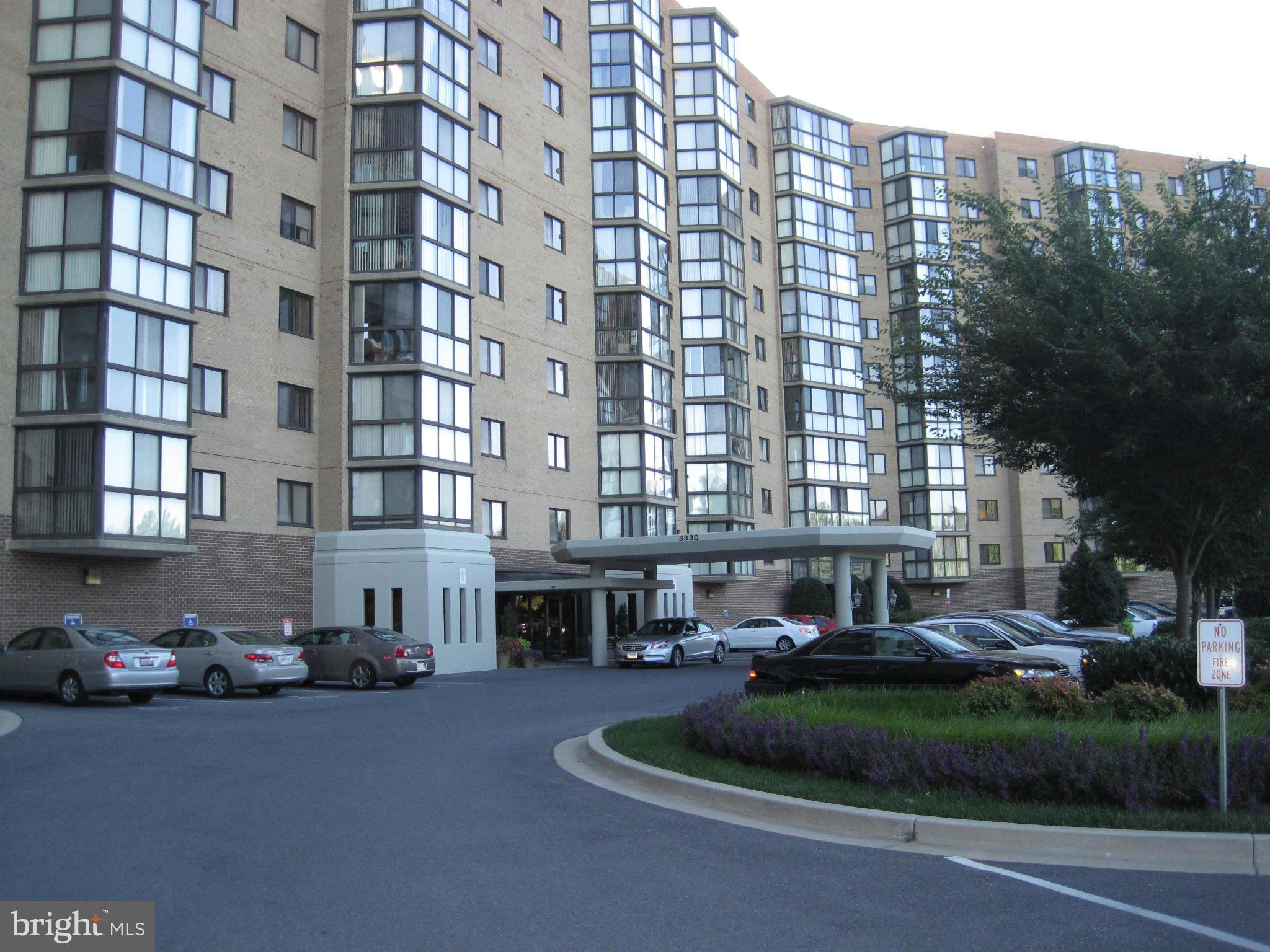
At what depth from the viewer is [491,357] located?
38375mm

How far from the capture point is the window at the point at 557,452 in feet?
134

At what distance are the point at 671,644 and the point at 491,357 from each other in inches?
444

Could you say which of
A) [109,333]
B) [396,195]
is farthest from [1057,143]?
[109,333]

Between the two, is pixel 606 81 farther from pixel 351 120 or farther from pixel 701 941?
pixel 701 941

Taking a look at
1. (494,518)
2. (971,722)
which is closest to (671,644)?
(494,518)

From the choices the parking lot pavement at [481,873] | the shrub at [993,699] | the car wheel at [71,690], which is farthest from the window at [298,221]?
the shrub at [993,699]

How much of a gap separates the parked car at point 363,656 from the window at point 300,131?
14.8 meters

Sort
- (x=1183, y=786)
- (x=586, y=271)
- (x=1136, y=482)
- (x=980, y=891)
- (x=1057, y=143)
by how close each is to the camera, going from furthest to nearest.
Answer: (x=1057, y=143) < (x=586, y=271) < (x=1136, y=482) < (x=1183, y=786) < (x=980, y=891)

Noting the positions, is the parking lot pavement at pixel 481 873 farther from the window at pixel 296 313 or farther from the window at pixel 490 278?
the window at pixel 490 278

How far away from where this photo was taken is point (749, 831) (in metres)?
8.96

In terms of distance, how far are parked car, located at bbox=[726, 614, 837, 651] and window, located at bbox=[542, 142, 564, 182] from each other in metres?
18.0

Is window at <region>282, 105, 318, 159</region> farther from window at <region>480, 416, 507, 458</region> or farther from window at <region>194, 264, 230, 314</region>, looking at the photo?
window at <region>480, 416, 507, 458</region>

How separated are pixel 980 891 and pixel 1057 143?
7338 cm

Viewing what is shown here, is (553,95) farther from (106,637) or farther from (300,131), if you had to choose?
(106,637)
